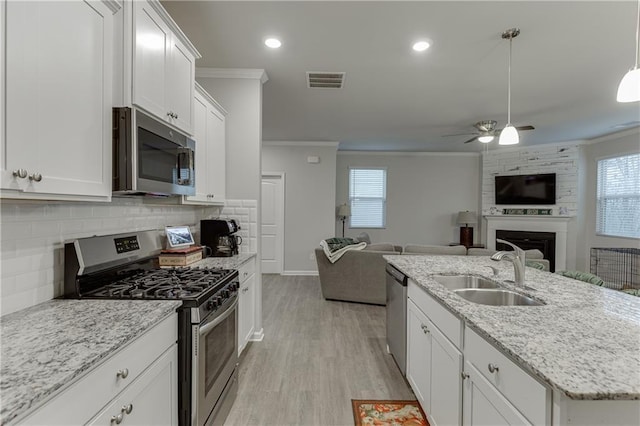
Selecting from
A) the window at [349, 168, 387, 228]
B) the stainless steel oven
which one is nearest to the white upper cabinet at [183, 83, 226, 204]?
the stainless steel oven

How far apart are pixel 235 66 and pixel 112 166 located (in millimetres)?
2068

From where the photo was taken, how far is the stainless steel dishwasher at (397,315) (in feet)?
8.01

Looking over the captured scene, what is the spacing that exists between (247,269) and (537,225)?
Result: 6585 mm

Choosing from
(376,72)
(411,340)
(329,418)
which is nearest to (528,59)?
(376,72)

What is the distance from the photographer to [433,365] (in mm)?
1854

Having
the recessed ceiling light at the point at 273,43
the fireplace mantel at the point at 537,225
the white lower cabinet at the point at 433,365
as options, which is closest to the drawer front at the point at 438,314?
the white lower cabinet at the point at 433,365

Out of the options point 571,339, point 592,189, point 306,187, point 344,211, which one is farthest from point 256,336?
point 592,189

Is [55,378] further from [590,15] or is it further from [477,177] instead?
[477,177]

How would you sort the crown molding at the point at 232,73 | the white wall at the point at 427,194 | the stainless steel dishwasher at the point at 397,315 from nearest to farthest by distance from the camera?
the stainless steel dishwasher at the point at 397,315 → the crown molding at the point at 232,73 → the white wall at the point at 427,194

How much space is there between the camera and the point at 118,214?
2039 millimetres

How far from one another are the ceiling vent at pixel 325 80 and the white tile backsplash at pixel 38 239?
7.49 feet

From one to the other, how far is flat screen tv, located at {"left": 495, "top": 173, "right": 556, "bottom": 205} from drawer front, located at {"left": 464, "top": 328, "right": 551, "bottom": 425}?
260 inches

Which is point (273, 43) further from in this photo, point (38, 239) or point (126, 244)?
point (38, 239)

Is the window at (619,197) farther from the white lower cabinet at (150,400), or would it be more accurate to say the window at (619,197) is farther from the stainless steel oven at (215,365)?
the white lower cabinet at (150,400)
